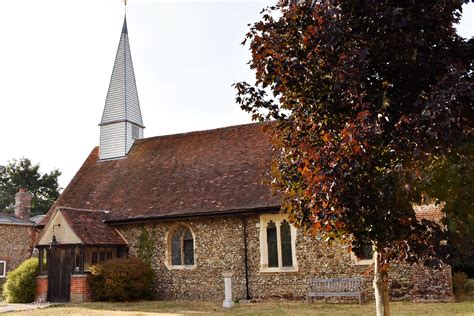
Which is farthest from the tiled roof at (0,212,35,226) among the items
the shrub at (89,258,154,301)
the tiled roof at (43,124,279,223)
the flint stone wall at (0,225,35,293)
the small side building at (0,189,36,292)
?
the shrub at (89,258,154,301)

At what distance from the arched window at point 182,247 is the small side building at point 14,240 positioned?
40.7 ft

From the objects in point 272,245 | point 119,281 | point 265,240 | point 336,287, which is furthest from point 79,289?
point 336,287

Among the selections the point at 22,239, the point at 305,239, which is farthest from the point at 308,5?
the point at 22,239

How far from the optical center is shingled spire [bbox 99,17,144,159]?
80.5ft

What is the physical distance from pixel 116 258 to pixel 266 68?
14.1 m

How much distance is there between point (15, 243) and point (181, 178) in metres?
13.7

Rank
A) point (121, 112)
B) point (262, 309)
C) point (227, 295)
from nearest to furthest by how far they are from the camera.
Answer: point (262, 309), point (227, 295), point (121, 112)

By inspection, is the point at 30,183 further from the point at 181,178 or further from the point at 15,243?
the point at 181,178

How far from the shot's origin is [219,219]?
17750mm

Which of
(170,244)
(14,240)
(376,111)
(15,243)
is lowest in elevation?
(170,244)

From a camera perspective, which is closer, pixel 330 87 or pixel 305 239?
pixel 330 87

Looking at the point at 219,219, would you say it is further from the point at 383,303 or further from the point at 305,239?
the point at 383,303

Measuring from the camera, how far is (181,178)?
20.5 meters

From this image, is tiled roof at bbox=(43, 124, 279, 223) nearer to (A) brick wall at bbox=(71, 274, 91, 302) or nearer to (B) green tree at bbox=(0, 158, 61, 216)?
(A) brick wall at bbox=(71, 274, 91, 302)
